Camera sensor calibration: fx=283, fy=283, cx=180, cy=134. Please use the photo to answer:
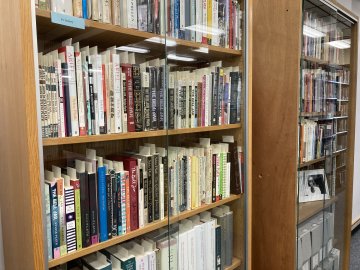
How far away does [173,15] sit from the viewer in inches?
45.0

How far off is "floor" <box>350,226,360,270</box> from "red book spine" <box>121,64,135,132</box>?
2.36 meters

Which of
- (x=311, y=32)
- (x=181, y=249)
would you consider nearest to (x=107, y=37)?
(x=181, y=249)

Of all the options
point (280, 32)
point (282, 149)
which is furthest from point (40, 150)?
point (280, 32)

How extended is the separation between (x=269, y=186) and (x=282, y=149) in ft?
0.70

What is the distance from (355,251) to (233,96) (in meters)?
2.30

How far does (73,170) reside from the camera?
0.93 metres

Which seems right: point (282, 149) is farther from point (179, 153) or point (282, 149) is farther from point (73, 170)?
point (73, 170)

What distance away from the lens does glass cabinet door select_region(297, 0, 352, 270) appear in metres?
1.55

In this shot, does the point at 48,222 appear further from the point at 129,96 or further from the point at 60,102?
the point at 129,96

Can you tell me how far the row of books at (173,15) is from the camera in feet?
2.95

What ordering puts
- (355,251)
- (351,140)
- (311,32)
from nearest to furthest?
(311,32), (351,140), (355,251)

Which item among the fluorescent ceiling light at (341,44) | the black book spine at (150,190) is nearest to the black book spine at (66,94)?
the black book spine at (150,190)

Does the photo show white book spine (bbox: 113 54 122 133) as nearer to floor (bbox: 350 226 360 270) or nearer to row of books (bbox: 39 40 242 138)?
row of books (bbox: 39 40 242 138)

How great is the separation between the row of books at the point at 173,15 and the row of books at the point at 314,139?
62 cm
